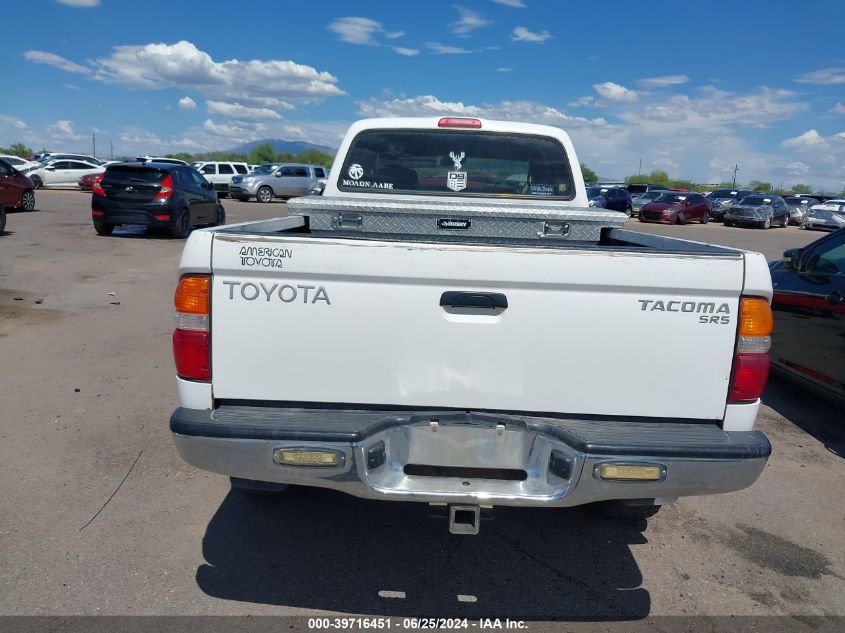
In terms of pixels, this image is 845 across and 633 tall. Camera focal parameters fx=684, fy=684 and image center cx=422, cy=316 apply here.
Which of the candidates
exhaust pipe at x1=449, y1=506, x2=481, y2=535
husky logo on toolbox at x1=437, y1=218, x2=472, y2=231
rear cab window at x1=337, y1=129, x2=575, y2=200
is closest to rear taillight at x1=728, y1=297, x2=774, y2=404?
exhaust pipe at x1=449, y1=506, x2=481, y2=535

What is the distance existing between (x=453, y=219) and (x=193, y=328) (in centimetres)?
226

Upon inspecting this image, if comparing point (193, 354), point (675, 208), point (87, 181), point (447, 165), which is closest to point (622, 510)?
point (193, 354)

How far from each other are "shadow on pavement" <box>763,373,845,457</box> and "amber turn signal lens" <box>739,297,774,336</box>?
10.4ft

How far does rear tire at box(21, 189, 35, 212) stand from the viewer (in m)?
19.5

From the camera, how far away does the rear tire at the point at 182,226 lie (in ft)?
51.5

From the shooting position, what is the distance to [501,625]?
2.99 meters

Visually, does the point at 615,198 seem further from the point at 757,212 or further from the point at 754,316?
the point at 754,316

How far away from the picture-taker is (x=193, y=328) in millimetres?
2738

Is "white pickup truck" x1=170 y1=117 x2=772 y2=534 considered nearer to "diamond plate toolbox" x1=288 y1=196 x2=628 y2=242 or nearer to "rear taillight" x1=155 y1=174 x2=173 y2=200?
"diamond plate toolbox" x1=288 y1=196 x2=628 y2=242

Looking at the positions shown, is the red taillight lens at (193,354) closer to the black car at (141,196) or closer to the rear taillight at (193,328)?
the rear taillight at (193,328)

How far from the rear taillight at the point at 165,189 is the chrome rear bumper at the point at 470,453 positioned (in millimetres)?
13598

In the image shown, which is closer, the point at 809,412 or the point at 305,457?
the point at 305,457

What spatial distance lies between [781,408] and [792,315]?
904mm

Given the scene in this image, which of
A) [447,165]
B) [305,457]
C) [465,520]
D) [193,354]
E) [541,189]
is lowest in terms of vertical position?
[465,520]
